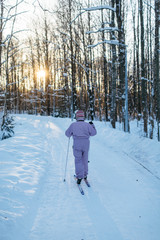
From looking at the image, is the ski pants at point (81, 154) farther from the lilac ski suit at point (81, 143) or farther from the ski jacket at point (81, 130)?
the ski jacket at point (81, 130)

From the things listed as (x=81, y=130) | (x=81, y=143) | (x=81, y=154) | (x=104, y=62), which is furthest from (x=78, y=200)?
(x=104, y=62)

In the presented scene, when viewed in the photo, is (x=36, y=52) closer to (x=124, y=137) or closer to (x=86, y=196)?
(x=124, y=137)

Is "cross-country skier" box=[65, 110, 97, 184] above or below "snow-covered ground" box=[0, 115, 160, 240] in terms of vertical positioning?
above

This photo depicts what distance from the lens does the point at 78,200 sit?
4.13 metres

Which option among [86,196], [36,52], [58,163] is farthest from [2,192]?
[36,52]

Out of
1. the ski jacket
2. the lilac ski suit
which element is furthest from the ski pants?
the ski jacket

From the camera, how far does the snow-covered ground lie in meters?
3.08

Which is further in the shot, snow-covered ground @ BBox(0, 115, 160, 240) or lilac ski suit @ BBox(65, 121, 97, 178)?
lilac ski suit @ BBox(65, 121, 97, 178)

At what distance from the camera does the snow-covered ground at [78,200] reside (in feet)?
10.1

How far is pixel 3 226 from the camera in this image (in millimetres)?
3086

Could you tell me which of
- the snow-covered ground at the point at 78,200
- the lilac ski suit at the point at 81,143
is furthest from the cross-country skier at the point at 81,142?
the snow-covered ground at the point at 78,200

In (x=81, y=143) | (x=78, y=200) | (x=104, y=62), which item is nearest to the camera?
(x=78, y=200)

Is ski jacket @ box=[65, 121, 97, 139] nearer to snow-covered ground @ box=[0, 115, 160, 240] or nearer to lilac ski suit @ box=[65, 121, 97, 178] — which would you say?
lilac ski suit @ box=[65, 121, 97, 178]

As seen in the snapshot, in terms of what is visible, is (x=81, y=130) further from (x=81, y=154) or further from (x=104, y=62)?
(x=104, y=62)
